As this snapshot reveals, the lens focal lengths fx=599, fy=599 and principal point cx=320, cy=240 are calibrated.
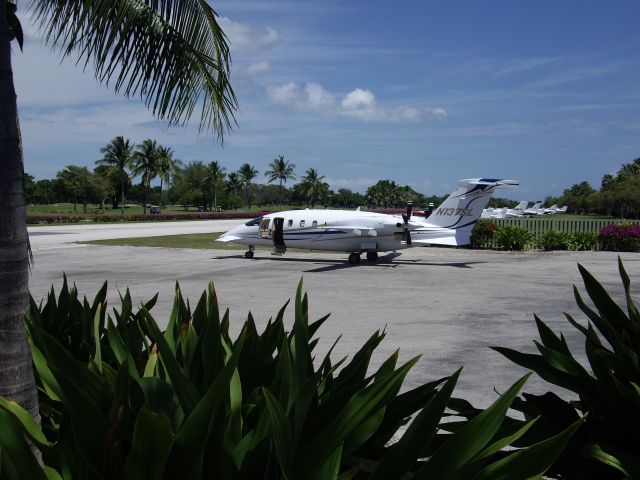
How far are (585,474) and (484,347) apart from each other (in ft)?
24.7

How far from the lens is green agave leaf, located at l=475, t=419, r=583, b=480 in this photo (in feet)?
5.98

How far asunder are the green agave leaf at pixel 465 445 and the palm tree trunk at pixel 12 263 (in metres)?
1.99

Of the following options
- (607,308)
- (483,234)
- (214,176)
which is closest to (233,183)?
(214,176)

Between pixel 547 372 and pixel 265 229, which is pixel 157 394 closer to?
pixel 547 372

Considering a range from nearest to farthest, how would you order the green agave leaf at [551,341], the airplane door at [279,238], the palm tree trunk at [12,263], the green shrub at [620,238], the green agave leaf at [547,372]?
the palm tree trunk at [12,263] → the green agave leaf at [547,372] → the green agave leaf at [551,341] → the airplane door at [279,238] → the green shrub at [620,238]

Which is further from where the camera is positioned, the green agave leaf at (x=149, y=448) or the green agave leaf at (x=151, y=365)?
the green agave leaf at (x=151, y=365)

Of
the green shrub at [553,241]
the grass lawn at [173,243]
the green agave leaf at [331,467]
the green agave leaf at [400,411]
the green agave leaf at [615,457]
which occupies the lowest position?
the grass lawn at [173,243]

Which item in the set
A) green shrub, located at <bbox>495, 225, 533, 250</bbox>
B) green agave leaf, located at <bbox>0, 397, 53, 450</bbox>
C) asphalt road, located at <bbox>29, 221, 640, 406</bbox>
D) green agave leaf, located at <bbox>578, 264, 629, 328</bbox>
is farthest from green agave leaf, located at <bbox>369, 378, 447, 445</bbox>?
green shrub, located at <bbox>495, 225, 533, 250</bbox>

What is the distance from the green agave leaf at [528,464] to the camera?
1.82 metres

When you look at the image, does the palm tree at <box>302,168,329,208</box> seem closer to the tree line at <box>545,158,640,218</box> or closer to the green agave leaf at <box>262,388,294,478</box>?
the tree line at <box>545,158,640,218</box>

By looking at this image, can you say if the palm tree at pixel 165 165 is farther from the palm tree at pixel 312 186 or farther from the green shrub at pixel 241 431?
the green shrub at pixel 241 431

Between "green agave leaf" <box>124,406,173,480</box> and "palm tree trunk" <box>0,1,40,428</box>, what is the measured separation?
1.44 metres

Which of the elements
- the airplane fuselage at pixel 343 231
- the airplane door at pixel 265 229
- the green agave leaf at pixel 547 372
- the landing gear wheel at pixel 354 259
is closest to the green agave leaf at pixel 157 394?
the green agave leaf at pixel 547 372

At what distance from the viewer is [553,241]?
102 feet
